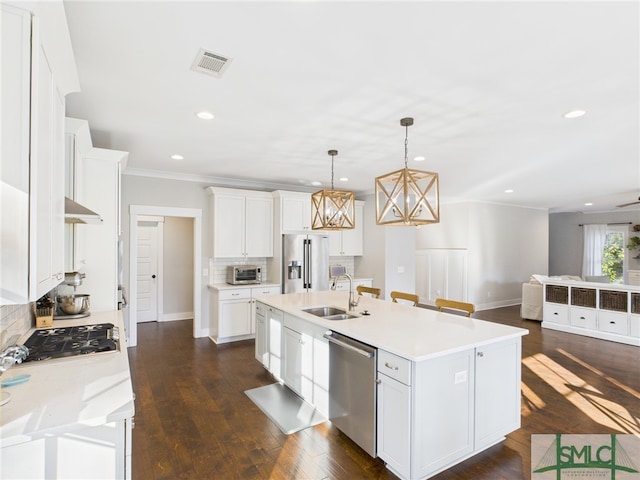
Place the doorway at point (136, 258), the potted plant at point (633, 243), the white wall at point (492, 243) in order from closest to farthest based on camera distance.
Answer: the doorway at point (136, 258) → the white wall at point (492, 243) → the potted plant at point (633, 243)

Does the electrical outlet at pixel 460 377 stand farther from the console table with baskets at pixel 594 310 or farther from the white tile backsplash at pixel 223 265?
the console table with baskets at pixel 594 310

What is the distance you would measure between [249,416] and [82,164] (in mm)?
2693

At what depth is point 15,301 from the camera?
1114 millimetres

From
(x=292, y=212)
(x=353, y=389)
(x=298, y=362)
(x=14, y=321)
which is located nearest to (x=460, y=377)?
(x=353, y=389)

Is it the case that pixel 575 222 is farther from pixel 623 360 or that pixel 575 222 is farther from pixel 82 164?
pixel 82 164

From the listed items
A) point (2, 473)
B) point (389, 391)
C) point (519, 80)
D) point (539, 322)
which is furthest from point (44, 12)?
point (539, 322)

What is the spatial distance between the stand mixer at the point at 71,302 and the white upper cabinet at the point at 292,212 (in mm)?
3119

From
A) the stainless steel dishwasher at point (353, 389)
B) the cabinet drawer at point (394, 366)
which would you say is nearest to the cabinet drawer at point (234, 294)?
the stainless steel dishwasher at point (353, 389)

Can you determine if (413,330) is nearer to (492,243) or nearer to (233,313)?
(233,313)

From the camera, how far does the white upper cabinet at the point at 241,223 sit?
17.7 ft

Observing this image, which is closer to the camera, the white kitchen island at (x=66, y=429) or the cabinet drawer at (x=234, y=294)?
the white kitchen island at (x=66, y=429)

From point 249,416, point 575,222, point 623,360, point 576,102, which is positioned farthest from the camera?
point 575,222

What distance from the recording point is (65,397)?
4.83 feet

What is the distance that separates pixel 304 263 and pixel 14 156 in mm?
4775
